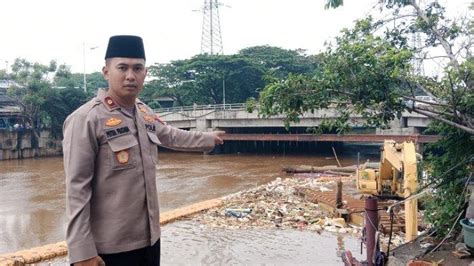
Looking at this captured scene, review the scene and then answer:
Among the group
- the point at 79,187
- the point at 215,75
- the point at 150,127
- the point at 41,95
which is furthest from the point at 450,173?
the point at 215,75

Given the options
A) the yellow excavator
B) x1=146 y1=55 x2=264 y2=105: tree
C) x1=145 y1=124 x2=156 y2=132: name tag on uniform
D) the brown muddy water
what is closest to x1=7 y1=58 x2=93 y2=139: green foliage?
the brown muddy water

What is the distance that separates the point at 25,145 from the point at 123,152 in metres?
32.6

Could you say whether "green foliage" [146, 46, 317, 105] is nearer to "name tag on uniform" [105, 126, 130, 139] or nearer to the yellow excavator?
the yellow excavator

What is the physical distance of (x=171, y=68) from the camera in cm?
3856

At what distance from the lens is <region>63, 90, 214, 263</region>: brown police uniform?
69.4 inches

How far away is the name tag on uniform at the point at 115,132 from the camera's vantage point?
184 cm

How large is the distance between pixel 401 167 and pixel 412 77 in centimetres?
123

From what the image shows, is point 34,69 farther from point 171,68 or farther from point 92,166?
point 92,166

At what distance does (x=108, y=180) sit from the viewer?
6.07 ft

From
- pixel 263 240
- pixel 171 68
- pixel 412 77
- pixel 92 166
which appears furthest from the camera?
pixel 171 68

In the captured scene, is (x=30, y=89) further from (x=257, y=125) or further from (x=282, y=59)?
(x=282, y=59)

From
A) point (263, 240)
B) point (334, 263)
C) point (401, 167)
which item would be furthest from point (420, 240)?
point (263, 240)

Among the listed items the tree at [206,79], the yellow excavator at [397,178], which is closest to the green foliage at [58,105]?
the tree at [206,79]

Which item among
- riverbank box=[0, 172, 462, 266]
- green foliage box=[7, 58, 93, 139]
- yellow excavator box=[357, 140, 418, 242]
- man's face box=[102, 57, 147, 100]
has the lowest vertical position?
riverbank box=[0, 172, 462, 266]
